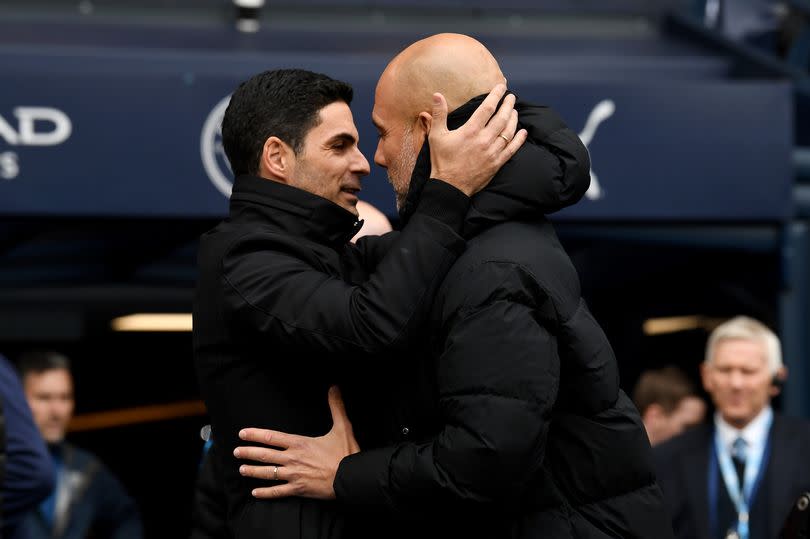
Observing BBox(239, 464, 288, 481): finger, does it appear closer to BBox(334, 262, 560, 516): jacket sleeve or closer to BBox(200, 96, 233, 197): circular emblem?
BBox(334, 262, 560, 516): jacket sleeve

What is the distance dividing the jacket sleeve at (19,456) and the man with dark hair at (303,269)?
2.69 ft

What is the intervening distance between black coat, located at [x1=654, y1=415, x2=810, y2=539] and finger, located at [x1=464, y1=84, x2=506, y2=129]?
2.84 m

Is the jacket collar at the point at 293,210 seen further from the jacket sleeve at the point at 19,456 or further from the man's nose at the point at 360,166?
the jacket sleeve at the point at 19,456

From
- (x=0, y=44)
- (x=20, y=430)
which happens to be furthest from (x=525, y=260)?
(x=0, y=44)

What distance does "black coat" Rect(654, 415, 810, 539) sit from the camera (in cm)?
536

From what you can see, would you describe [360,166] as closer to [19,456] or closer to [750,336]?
[19,456]

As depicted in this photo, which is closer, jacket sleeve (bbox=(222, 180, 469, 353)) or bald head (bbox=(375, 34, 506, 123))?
jacket sleeve (bbox=(222, 180, 469, 353))

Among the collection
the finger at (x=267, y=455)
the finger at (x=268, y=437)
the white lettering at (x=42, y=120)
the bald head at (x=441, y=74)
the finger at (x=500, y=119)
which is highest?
the white lettering at (x=42, y=120)

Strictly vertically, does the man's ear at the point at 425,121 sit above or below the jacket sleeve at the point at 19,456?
above

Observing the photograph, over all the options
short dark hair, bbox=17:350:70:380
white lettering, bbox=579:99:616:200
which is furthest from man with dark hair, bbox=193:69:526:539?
short dark hair, bbox=17:350:70:380

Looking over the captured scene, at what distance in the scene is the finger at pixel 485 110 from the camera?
2.93m

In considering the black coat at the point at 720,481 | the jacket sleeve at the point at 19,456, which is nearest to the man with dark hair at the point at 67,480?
the black coat at the point at 720,481

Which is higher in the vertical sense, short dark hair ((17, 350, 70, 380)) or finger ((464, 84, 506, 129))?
finger ((464, 84, 506, 129))

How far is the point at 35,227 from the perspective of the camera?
6613 mm
